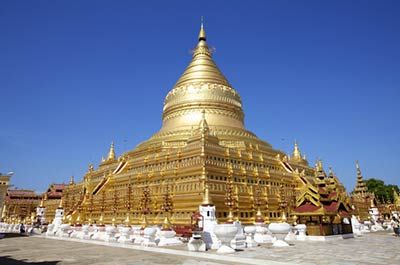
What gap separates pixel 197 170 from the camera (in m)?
25.1

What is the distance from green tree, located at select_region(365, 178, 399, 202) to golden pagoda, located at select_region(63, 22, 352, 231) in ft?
130

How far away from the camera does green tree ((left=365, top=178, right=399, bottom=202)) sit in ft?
228

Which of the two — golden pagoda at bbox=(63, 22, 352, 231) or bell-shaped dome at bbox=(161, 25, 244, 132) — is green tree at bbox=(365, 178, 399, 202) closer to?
golden pagoda at bbox=(63, 22, 352, 231)

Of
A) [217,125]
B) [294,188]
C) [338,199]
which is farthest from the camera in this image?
[217,125]

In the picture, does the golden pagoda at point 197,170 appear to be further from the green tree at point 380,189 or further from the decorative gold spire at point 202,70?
the green tree at point 380,189

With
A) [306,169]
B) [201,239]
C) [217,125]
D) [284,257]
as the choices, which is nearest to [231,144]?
[217,125]

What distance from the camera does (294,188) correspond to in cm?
3155

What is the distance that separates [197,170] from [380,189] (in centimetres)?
6170

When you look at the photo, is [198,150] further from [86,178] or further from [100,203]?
[86,178]

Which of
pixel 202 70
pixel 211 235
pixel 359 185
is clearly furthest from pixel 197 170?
pixel 359 185

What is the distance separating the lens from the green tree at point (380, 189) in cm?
6962

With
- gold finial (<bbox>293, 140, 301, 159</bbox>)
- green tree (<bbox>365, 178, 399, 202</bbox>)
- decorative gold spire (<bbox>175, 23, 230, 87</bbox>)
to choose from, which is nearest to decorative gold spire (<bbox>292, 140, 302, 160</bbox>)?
gold finial (<bbox>293, 140, 301, 159</bbox>)

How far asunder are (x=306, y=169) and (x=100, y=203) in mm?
22342

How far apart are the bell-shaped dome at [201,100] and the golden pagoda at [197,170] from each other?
0.37 feet
